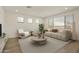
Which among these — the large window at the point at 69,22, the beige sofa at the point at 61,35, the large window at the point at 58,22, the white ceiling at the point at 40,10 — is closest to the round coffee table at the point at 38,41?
the beige sofa at the point at 61,35

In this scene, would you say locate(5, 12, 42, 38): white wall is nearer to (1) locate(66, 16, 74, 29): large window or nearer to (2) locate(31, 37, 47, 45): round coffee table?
(2) locate(31, 37, 47, 45): round coffee table

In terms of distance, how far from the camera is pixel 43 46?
3.01 metres

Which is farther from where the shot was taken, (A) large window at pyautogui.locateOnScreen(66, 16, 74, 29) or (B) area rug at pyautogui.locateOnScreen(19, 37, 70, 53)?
A: (A) large window at pyautogui.locateOnScreen(66, 16, 74, 29)

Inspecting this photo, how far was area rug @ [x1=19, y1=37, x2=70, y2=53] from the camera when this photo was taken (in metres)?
2.79

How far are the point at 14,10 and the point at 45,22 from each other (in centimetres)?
139

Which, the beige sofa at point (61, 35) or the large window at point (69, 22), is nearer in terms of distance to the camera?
the beige sofa at point (61, 35)

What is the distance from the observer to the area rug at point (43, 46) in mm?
2789

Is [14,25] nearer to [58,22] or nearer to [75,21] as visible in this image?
[58,22]

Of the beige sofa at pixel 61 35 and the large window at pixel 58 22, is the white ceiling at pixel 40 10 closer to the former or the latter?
the large window at pixel 58 22

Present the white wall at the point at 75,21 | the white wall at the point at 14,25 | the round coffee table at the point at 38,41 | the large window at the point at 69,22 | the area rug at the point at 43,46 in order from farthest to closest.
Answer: the large window at the point at 69,22 < the white wall at the point at 75,21 < the round coffee table at the point at 38,41 < the white wall at the point at 14,25 < the area rug at the point at 43,46

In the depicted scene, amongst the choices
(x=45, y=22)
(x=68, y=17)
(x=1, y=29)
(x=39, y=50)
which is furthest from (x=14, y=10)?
(x=68, y=17)

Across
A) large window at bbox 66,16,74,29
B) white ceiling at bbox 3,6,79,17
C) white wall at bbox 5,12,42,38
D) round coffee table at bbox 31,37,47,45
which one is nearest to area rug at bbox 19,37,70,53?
round coffee table at bbox 31,37,47,45

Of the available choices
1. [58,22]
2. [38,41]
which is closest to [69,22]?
[58,22]

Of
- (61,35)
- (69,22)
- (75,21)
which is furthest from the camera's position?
(69,22)
